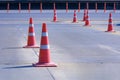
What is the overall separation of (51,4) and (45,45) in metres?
40.4

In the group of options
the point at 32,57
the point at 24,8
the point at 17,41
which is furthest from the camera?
A: the point at 24,8

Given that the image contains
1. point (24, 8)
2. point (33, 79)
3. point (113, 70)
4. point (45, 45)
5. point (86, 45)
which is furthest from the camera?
point (24, 8)

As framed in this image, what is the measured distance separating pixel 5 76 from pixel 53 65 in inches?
68.6

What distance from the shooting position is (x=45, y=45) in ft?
42.1

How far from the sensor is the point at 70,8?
5316 centimetres

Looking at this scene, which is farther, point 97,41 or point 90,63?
point 97,41

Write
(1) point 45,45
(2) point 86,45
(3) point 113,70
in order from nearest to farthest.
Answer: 1. (3) point 113,70
2. (1) point 45,45
3. (2) point 86,45

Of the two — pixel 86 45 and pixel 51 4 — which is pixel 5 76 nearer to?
pixel 86 45

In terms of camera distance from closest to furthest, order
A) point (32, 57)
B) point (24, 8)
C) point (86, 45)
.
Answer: point (32, 57) → point (86, 45) → point (24, 8)

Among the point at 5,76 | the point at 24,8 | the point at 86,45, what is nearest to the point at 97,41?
the point at 86,45

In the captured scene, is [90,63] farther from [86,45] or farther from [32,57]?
[86,45]

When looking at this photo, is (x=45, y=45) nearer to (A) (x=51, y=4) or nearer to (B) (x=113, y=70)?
(B) (x=113, y=70)

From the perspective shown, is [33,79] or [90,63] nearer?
[33,79]

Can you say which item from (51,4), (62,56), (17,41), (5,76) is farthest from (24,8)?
(5,76)
